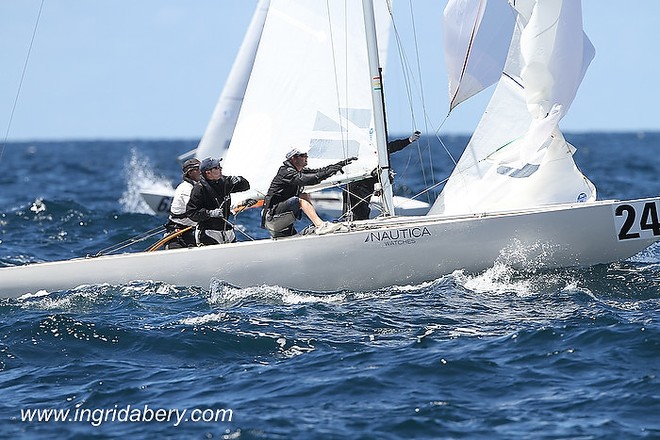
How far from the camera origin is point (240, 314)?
885 cm

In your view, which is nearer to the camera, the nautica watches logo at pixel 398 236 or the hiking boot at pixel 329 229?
the nautica watches logo at pixel 398 236

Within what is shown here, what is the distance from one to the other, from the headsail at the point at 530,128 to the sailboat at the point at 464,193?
1cm

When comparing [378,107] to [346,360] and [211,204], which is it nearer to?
[211,204]

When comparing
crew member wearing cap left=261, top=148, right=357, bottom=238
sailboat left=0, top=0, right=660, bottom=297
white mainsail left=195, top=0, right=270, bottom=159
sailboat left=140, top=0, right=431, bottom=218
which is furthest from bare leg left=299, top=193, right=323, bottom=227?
white mainsail left=195, top=0, right=270, bottom=159

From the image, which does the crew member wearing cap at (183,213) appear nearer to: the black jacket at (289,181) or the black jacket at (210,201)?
the black jacket at (210,201)

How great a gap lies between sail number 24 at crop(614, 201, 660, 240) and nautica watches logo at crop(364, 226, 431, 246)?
5.97 ft

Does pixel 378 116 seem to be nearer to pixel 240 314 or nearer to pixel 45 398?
pixel 240 314

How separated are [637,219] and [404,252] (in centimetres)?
222

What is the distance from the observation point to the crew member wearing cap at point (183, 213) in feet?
34.8

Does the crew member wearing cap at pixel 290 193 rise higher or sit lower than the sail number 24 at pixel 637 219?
higher

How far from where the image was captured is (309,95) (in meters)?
11.4

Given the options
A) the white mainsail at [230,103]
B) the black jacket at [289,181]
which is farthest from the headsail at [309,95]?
the white mainsail at [230,103]

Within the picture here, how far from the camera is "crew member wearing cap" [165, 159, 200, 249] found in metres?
10.6

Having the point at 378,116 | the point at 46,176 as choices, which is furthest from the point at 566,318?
the point at 46,176
